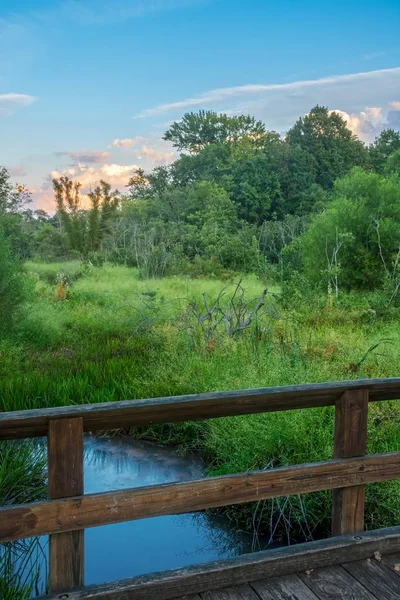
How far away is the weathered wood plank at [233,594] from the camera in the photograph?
62.2 inches

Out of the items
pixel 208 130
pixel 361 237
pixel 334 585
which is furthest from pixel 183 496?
pixel 208 130

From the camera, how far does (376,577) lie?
1689mm

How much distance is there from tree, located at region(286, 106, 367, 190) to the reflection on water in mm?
12894

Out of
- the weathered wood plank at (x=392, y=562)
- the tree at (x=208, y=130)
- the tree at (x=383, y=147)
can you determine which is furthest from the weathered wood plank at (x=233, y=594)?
the tree at (x=208, y=130)

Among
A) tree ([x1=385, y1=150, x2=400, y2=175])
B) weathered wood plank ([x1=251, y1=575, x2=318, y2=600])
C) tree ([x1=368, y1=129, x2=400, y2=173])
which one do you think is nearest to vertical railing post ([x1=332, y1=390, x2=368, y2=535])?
weathered wood plank ([x1=251, y1=575, x2=318, y2=600])

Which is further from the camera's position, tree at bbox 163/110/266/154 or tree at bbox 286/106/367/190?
tree at bbox 163/110/266/154

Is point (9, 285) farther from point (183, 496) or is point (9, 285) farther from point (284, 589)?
point (284, 589)

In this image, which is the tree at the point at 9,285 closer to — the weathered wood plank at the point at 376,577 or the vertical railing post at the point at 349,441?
the vertical railing post at the point at 349,441

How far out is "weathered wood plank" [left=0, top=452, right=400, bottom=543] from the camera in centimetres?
148

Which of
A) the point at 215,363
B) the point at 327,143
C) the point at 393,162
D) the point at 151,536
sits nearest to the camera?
the point at 151,536

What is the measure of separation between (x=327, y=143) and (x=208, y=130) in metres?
3.24

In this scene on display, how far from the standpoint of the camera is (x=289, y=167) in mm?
A: 16203

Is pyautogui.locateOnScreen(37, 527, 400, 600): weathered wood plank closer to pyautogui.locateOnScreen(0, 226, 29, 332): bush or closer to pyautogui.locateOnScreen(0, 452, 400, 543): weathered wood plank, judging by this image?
pyautogui.locateOnScreen(0, 452, 400, 543): weathered wood plank

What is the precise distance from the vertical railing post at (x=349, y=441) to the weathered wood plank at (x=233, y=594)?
1.12 ft
